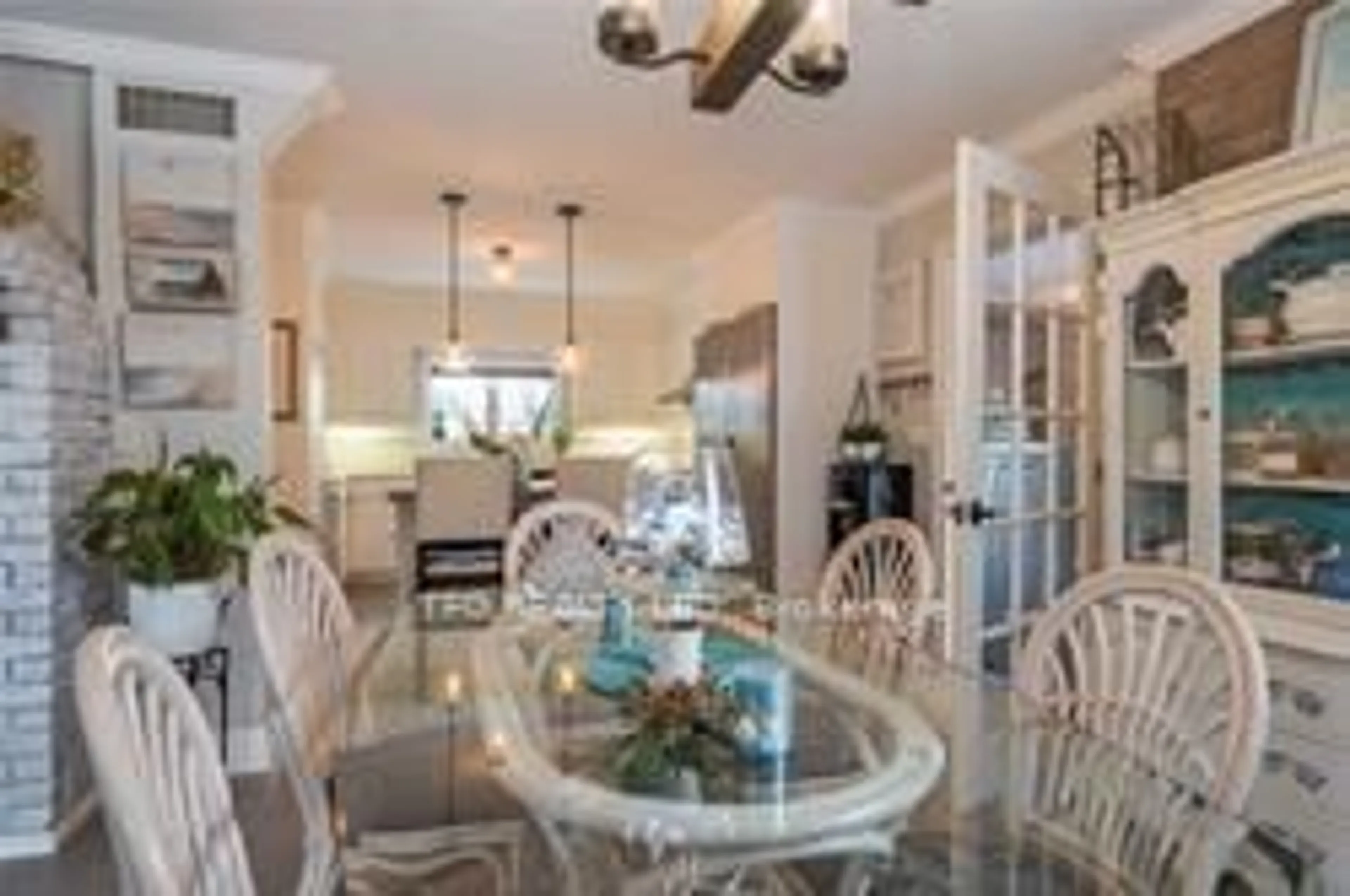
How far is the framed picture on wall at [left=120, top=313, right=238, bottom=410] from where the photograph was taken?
346 centimetres

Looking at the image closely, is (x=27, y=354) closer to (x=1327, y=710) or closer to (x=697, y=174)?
(x=697, y=174)

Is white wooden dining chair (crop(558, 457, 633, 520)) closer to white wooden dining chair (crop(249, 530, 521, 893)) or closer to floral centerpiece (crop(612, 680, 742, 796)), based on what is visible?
white wooden dining chair (crop(249, 530, 521, 893))

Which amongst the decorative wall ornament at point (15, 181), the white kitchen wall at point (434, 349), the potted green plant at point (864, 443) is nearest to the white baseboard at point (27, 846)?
the decorative wall ornament at point (15, 181)

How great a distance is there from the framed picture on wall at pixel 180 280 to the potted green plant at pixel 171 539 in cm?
66

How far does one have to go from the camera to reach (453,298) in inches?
318

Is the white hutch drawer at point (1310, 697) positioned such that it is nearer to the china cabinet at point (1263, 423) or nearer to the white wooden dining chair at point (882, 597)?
the china cabinet at point (1263, 423)

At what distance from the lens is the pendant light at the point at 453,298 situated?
6391 millimetres

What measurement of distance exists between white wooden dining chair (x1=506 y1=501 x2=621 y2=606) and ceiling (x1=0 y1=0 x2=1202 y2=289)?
5.07ft

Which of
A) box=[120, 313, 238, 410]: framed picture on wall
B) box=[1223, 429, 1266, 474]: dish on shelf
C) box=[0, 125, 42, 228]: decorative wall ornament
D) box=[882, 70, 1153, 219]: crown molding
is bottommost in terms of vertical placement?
box=[1223, 429, 1266, 474]: dish on shelf

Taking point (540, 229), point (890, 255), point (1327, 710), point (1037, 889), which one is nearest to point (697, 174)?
point (890, 255)

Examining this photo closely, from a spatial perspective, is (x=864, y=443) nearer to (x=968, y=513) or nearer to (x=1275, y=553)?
(x=968, y=513)

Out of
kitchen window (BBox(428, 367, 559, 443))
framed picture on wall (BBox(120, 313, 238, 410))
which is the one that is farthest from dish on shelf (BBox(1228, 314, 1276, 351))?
kitchen window (BBox(428, 367, 559, 443))

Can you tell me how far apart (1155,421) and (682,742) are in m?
2.08

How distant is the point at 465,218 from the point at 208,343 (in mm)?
2672
